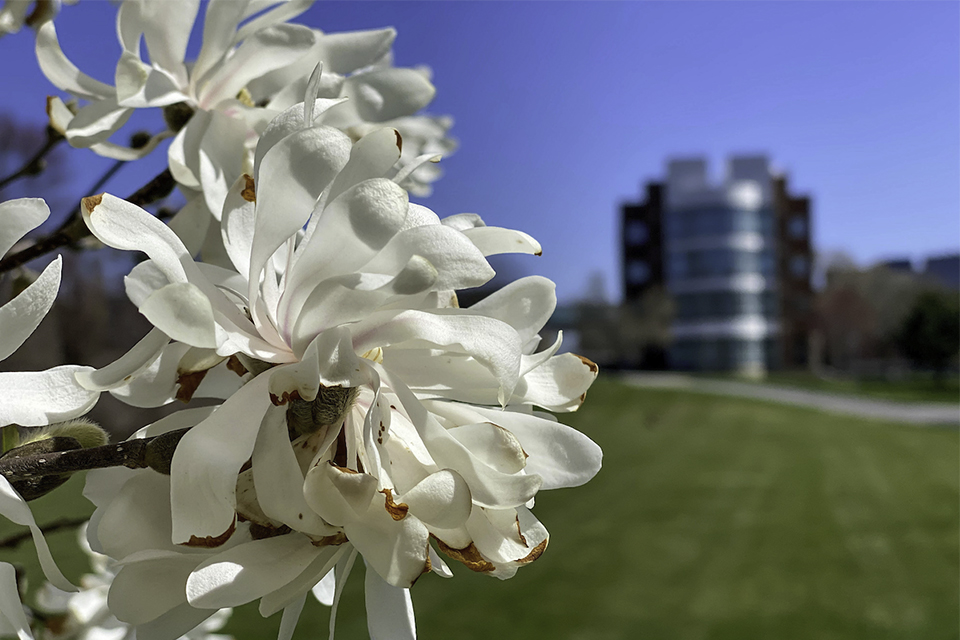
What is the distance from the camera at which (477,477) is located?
22 centimetres

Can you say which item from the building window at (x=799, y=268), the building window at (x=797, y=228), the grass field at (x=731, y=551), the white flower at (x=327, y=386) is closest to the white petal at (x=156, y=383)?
the white flower at (x=327, y=386)

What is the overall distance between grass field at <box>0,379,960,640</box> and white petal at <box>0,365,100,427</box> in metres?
1.95

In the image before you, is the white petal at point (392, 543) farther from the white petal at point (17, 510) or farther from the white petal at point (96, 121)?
the white petal at point (96, 121)

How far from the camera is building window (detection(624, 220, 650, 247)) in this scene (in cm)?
1570

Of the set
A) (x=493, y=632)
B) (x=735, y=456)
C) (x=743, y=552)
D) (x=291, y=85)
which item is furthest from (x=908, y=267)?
(x=291, y=85)

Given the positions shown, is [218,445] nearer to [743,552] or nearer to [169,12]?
[169,12]

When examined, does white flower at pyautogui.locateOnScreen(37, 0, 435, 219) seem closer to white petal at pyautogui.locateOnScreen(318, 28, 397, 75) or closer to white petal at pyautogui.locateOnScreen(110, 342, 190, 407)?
white petal at pyautogui.locateOnScreen(318, 28, 397, 75)

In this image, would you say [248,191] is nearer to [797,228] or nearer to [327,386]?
[327,386]

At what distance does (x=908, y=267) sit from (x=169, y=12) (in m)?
20.6

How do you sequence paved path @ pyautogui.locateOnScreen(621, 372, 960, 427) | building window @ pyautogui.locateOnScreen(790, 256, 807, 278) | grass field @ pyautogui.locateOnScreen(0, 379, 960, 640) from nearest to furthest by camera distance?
grass field @ pyautogui.locateOnScreen(0, 379, 960, 640), paved path @ pyautogui.locateOnScreen(621, 372, 960, 427), building window @ pyautogui.locateOnScreen(790, 256, 807, 278)

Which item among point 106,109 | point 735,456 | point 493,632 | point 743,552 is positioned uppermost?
point 106,109

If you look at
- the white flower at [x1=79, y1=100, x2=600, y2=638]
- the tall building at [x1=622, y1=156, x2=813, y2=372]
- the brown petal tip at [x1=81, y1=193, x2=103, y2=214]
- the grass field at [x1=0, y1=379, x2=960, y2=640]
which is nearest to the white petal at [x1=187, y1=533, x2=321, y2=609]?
the white flower at [x1=79, y1=100, x2=600, y2=638]

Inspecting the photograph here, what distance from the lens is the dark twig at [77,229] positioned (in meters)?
0.35

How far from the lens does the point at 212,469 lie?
207 mm
